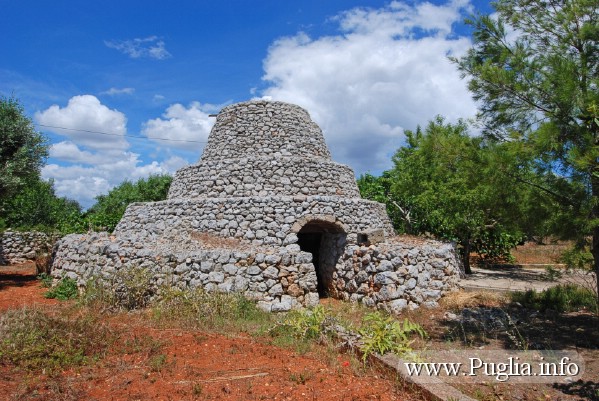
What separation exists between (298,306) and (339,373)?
4189 mm

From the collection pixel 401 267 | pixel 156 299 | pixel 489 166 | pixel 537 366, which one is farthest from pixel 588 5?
pixel 156 299

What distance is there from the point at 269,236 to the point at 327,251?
2.28 meters

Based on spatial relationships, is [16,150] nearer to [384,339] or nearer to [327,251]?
[327,251]

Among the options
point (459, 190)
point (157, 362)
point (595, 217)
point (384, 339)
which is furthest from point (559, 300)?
point (157, 362)

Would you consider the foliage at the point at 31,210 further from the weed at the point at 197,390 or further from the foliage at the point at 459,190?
the weed at the point at 197,390

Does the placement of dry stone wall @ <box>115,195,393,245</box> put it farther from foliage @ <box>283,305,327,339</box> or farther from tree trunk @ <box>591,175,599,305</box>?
tree trunk @ <box>591,175,599,305</box>

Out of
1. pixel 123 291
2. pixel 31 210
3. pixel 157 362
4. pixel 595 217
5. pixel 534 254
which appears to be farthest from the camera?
pixel 31 210

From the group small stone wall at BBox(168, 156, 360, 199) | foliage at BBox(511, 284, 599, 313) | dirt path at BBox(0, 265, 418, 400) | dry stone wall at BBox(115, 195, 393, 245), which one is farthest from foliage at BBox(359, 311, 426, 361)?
small stone wall at BBox(168, 156, 360, 199)

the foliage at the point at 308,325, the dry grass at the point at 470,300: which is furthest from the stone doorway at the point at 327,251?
the foliage at the point at 308,325

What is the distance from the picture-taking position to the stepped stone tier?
936cm

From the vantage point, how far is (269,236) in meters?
10.8

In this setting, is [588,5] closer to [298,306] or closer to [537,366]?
[537,366]

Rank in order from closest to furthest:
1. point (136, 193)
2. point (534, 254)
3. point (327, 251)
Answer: point (327, 251) < point (534, 254) < point (136, 193)

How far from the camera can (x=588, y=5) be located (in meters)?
5.88
